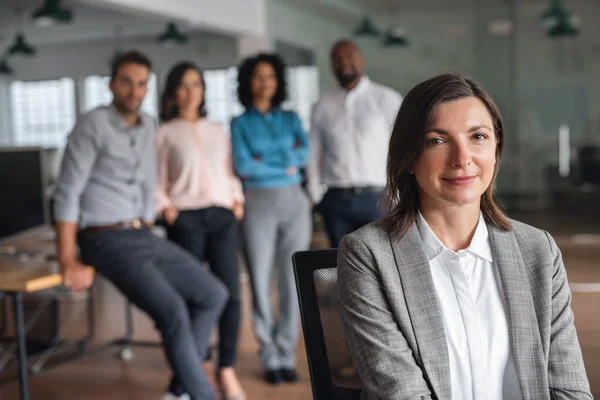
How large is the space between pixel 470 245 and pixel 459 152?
18cm

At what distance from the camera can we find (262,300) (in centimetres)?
347

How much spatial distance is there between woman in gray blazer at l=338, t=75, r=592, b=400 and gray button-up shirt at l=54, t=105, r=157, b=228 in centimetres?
167

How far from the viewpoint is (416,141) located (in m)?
1.35

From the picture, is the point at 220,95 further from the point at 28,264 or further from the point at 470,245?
the point at 470,245

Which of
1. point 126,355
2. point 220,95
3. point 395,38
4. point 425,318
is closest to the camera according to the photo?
point 425,318

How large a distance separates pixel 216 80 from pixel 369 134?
8596mm

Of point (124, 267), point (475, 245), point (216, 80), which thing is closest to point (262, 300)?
point (124, 267)

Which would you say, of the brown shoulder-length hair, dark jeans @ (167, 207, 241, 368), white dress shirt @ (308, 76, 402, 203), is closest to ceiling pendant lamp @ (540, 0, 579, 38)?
white dress shirt @ (308, 76, 402, 203)

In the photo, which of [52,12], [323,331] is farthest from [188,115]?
[52,12]

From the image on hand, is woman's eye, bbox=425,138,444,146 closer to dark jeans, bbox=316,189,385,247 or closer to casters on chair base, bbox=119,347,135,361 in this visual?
dark jeans, bbox=316,189,385,247

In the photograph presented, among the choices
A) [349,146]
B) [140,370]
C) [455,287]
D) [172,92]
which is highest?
[172,92]

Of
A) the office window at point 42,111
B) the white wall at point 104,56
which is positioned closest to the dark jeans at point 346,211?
the white wall at point 104,56

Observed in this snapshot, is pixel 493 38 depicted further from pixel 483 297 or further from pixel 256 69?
pixel 483 297

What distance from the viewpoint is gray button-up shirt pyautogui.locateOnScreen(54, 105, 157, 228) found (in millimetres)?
2775
